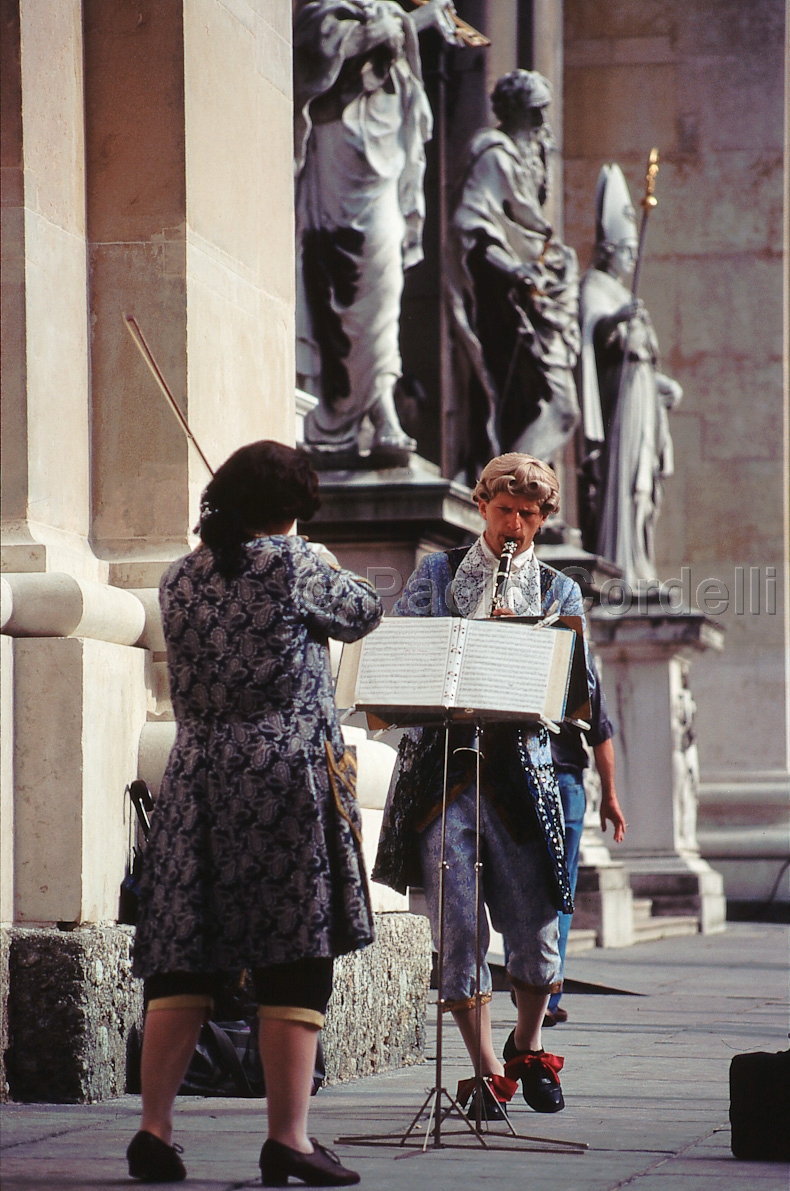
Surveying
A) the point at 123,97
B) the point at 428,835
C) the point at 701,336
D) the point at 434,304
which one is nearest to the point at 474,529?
the point at 434,304

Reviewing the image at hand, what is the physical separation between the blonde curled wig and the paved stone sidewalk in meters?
1.54

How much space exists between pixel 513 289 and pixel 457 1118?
24.3ft

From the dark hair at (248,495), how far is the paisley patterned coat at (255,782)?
0.03 metres

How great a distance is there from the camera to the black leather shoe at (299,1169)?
4.39 meters

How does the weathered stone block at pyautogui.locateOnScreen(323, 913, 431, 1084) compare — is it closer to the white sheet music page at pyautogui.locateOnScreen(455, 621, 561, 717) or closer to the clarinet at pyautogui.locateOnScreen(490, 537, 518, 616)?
the clarinet at pyautogui.locateOnScreen(490, 537, 518, 616)

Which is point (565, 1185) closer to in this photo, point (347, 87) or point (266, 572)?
point (266, 572)

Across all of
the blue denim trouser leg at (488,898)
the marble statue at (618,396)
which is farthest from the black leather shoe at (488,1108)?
the marble statue at (618,396)

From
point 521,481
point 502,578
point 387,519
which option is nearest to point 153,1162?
point 502,578

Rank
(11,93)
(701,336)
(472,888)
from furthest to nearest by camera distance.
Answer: (701,336) → (11,93) → (472,888)

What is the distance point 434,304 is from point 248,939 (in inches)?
329

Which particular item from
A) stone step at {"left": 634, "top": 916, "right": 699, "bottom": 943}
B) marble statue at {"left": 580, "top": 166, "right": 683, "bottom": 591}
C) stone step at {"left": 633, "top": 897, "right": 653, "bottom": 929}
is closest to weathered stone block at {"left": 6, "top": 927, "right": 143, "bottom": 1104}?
stone step at {"left": 634, "top": 916, "right": 699, "bottom": 943}

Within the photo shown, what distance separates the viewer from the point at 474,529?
1091 centimetres

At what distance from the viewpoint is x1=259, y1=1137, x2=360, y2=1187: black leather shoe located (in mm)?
4395

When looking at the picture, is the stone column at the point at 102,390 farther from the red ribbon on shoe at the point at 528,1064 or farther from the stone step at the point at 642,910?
the stone step at the point at 642,910
